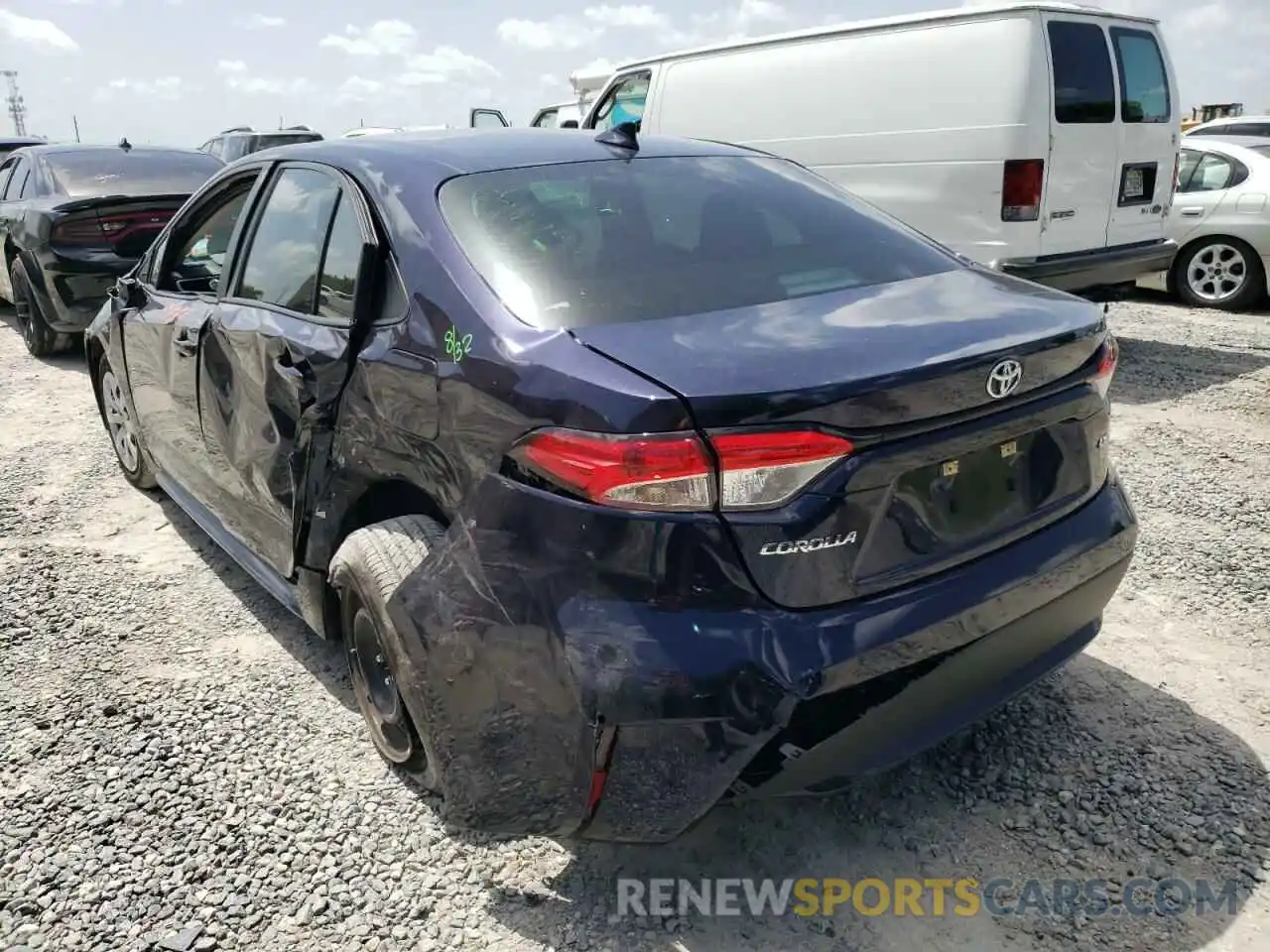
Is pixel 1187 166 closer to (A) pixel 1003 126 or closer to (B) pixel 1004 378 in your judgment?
(A) pixel 1003 126

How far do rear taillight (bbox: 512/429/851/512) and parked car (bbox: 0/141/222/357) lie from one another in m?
6.13

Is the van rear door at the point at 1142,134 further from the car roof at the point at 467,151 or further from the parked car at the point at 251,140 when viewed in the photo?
the parked car at the point at 251,140

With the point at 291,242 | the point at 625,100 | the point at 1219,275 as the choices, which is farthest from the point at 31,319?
the point at 1219,275

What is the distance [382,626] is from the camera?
7.61 ft

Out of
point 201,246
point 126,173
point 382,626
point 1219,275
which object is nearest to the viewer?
point 382,626

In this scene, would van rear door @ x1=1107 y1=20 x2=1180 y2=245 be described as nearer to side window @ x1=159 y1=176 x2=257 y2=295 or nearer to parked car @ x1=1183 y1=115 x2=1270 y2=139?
side window @ x1=159 y1=176 x2=257 y2=295

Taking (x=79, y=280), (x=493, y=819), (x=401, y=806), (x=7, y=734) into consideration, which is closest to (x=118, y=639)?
(x=7, y=734)

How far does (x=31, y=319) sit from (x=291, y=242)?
6164 mm

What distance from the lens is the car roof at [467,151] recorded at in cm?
264

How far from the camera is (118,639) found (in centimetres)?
346

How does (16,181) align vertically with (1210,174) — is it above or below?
above

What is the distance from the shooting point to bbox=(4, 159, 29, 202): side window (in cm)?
845

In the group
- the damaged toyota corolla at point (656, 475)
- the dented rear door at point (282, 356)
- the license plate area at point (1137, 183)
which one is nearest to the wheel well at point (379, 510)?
the damaged toyota corolla at point (656, 475)

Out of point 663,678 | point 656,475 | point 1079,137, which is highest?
point 1079,137
